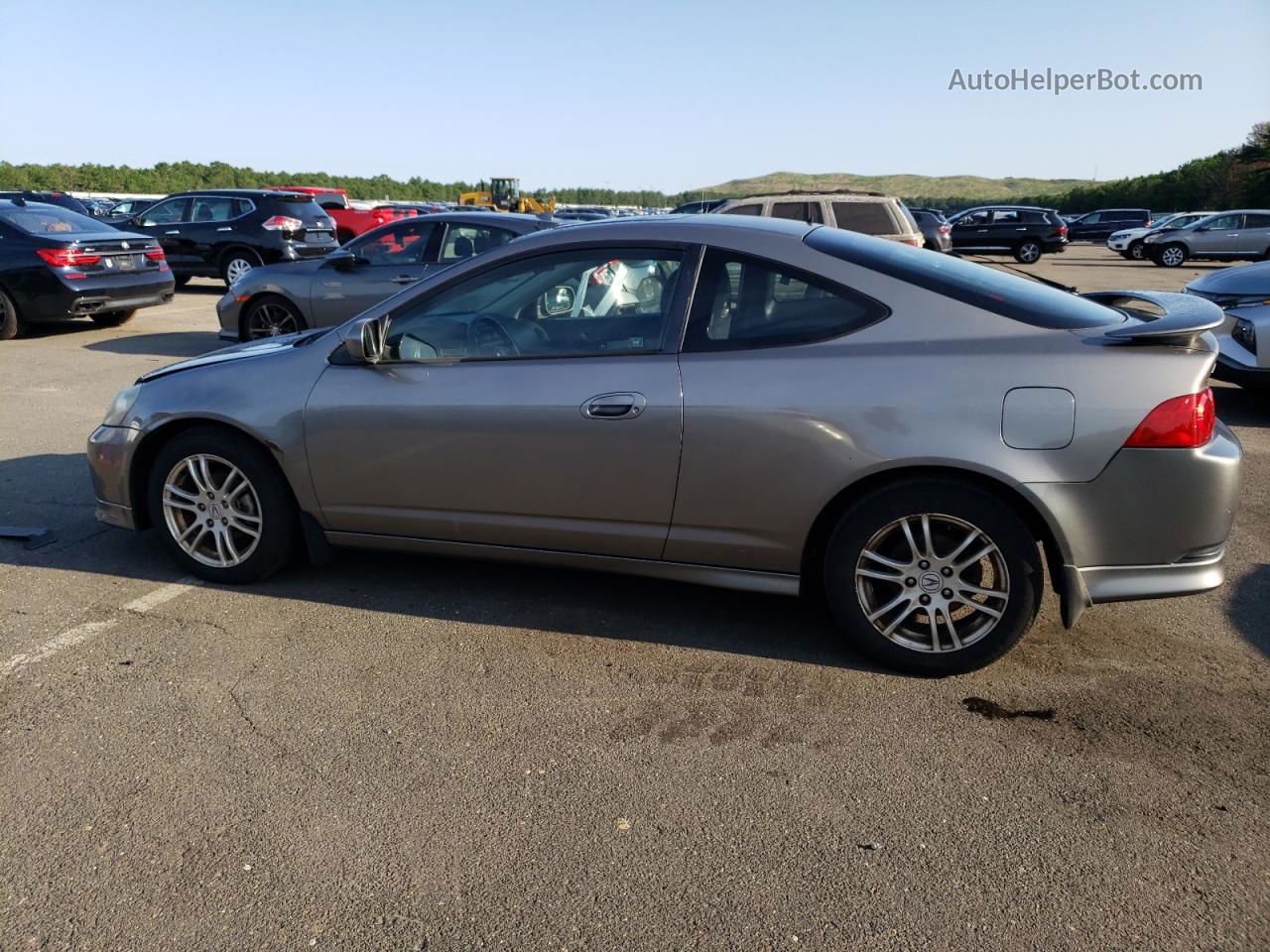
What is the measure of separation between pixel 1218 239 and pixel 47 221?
101ft

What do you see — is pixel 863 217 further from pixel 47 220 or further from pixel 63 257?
pixel 47 220

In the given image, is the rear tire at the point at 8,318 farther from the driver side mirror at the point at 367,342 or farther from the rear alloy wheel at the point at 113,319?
the driver side mirror at the point at 367,342

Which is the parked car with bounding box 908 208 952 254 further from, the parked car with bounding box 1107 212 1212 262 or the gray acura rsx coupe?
the gray acura rsx coupe

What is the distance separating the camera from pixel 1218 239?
3142 cm

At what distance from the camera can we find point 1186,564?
12.2 ft

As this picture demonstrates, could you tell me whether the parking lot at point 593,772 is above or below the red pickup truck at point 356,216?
above

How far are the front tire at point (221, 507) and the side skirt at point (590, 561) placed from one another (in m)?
0.29

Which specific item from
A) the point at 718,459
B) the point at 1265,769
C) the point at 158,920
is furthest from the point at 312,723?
the point at 1265,769

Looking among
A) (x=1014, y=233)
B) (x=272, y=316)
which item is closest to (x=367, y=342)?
(x=272, y=316)

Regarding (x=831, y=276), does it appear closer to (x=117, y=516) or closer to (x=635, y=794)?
(x=635, y=794)

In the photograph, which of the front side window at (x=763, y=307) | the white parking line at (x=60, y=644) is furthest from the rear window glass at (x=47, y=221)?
Result: the front side window at (x=763, y=307)

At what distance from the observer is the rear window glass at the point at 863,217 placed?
569 inches

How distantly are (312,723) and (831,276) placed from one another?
243 cm

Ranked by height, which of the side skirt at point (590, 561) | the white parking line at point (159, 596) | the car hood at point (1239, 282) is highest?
the car hood at point (1239, 282)
